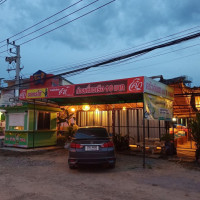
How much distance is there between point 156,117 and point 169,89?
7.61 ft

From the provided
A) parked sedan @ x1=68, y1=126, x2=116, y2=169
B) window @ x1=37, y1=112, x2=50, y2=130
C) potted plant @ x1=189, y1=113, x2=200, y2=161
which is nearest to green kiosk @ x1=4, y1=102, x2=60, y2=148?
window @ x1=37, y1=112, x2=50, y2=130

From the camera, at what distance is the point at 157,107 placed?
9242 millimetres

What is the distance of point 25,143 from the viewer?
40.8 feet

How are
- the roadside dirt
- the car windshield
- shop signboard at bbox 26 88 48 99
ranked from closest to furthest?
the roadside dirt
the car windshield
shop signboard at bbox 26 88 48 99

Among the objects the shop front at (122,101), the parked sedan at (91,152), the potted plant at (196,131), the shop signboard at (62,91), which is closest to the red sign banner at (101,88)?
the shop front at (122,101)

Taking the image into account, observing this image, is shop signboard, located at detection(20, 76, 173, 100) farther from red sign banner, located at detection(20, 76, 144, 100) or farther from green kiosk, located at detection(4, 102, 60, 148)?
green kiosk, located at detection(4, 102, 60, 148)

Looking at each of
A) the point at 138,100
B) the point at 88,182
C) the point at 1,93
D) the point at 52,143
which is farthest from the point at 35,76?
the point at 88,182

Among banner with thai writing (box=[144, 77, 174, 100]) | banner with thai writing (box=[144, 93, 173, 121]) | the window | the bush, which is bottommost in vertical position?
the bush

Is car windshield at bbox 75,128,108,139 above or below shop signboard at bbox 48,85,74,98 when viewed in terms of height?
below

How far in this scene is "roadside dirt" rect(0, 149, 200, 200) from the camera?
16.1 ft

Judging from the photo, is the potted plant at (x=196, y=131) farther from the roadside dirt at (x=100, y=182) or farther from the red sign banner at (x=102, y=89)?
the red sign banner at (x=102, y=89)

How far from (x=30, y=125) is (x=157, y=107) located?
7.76 meters

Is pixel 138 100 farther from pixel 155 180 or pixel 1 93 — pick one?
pixel 1 93

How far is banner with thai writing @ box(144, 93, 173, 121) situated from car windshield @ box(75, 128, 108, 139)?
1.84m
